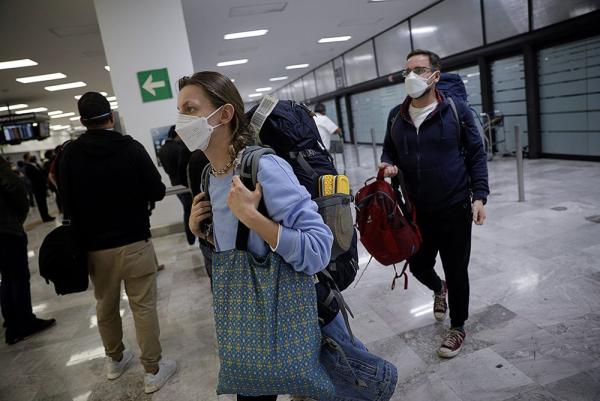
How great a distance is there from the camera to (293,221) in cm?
108

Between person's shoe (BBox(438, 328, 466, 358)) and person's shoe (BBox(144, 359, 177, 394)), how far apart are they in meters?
1.63

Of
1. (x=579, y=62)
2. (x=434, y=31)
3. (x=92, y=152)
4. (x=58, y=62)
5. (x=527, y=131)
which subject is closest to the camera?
(x=92, y=152)

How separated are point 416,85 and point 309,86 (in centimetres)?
1788

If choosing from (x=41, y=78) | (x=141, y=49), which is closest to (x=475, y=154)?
(x=141, y=49)

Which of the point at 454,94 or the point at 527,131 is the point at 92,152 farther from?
the point at 527,131

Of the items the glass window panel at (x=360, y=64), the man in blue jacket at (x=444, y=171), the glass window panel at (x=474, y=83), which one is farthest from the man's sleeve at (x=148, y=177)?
the glass window panel at (x=360, y=64)

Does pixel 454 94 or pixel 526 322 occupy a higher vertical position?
pixel 454 94

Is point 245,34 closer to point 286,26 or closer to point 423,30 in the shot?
point 286,26

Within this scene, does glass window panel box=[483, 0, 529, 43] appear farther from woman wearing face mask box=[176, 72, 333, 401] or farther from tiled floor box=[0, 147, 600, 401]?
woman wearing face mask box=[176, 72, 333, 401]

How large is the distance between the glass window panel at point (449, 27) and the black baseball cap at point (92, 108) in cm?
818

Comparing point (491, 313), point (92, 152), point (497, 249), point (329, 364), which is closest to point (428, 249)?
point (491, 313)

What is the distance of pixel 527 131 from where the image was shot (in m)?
7.88

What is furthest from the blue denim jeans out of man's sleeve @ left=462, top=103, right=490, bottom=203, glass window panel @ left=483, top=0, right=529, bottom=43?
glass window panel @ left=483, top=0, right=529, bottom=43

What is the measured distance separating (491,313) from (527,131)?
6.52m
